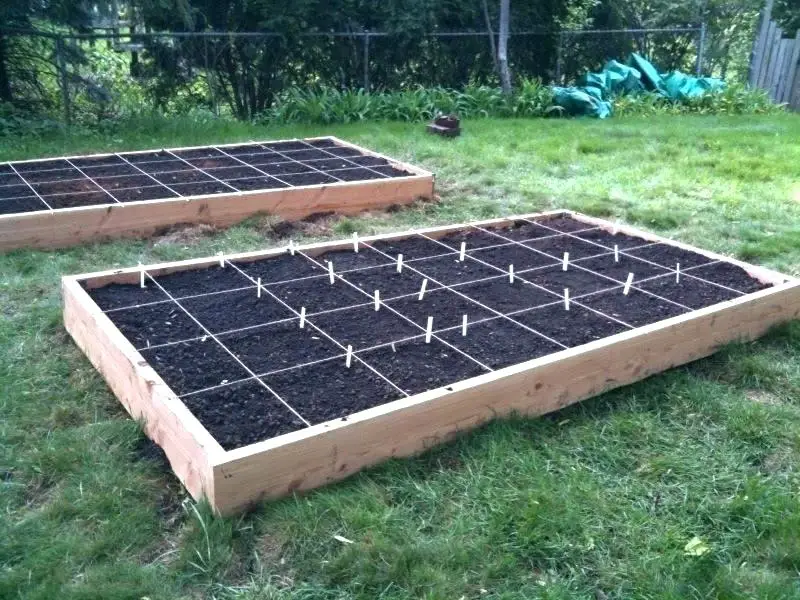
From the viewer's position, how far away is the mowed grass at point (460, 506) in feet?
7.75

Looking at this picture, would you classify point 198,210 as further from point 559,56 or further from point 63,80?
point 559,56

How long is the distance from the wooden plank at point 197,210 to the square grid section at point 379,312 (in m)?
1.20

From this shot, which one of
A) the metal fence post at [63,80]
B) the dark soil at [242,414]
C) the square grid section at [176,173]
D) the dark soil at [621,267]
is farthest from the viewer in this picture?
the metal fence post at [63,80]

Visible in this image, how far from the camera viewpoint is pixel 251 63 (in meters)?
10.5

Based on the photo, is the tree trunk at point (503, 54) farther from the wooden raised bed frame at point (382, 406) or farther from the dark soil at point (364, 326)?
the dark soil at point (364, 326)

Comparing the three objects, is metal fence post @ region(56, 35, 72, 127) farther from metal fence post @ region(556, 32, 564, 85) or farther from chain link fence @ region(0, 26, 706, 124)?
metal fence post @ region(556, 32, 564, 85)

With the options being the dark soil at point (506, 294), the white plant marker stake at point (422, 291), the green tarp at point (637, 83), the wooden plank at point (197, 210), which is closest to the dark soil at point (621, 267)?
the dark soil at point (506, 294)

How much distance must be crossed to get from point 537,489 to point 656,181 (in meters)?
5.00

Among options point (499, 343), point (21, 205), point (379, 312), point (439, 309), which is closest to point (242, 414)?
point (379, 312)

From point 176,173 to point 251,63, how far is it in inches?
183

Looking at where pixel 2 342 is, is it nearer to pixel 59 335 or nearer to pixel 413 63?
pixel 59 335

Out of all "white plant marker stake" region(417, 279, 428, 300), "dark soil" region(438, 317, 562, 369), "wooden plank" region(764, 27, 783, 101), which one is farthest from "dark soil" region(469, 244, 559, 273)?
"wooden plank" region(764, 27, 783, 101)

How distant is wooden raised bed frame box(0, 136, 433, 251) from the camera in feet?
16.3

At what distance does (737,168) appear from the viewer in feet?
24.7
